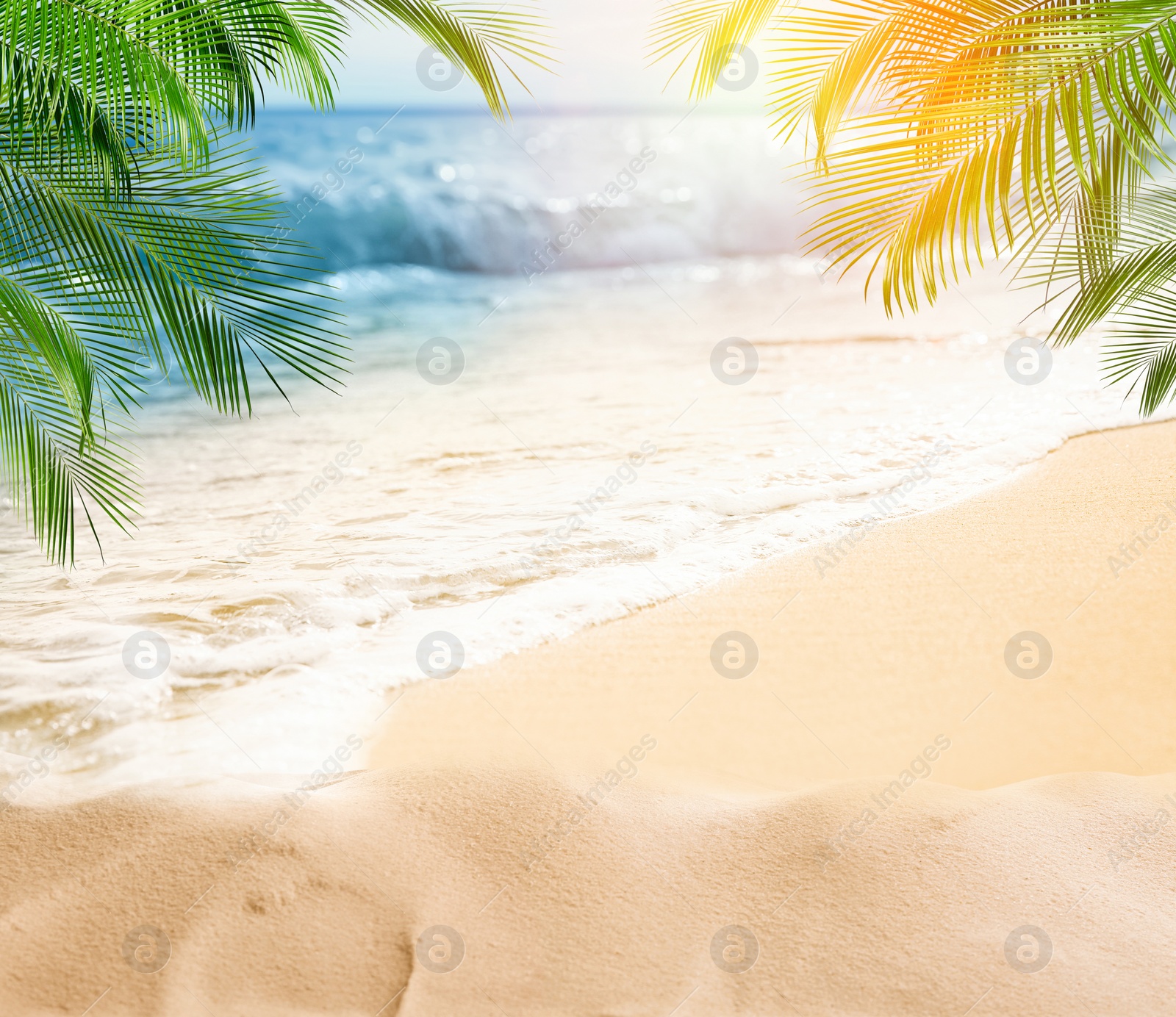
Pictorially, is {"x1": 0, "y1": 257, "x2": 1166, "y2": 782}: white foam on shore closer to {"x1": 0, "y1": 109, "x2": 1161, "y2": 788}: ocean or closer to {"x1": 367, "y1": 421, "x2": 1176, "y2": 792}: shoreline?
{"x1": 0, "y1": 109, "x2": 1161, "y2": 788}: ocean

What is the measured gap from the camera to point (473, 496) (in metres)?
5.55

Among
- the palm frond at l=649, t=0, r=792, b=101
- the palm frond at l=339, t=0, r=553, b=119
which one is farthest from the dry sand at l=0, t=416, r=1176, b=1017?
the palm frond at l=649, t=0, r=792, b=101

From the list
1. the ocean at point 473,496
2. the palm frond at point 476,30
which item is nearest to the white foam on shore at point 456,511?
the ocean at point 473,496

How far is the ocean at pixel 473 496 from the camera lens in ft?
Answer: 11.0

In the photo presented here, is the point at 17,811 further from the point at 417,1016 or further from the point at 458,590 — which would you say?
the point at 458,590

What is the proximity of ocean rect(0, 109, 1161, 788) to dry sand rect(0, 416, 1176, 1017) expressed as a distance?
479 mm

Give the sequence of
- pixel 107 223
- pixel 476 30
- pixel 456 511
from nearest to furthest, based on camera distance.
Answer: pixel 107 223
pixel 476 30
pixel 456 511

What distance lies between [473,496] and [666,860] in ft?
12.0

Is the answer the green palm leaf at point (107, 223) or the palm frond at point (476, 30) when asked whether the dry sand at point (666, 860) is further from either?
the palm frond at point (476, 30)

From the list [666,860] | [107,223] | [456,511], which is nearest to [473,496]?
[456,511]

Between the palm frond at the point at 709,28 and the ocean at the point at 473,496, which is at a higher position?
the palm frond at the point at 709,28

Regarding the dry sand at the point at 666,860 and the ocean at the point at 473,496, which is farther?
the ocean at the point at 473,496

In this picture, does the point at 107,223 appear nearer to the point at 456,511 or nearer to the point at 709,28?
the point at 709,28

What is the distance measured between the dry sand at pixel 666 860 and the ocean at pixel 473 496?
479mm
